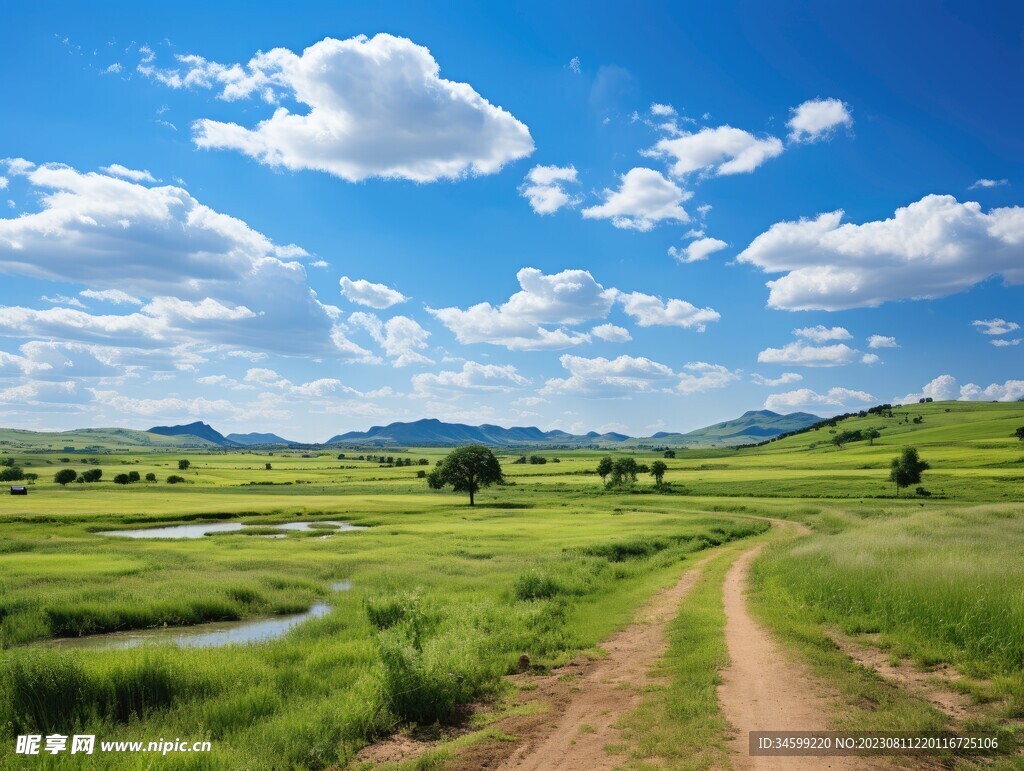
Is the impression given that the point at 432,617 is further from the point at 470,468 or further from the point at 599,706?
the point at 470,468

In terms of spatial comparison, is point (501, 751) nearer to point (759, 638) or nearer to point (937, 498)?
point (759, 638)

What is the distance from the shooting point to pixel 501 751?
11.0m

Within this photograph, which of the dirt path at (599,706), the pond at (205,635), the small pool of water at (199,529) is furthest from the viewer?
the small pool of water at (199,529)

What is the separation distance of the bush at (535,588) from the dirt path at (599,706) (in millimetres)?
5669

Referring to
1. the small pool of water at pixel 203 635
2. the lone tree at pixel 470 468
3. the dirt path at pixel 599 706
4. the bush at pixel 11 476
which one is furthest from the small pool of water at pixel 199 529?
the bush at pixel 11 476

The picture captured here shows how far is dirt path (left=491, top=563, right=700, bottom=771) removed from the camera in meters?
10.5

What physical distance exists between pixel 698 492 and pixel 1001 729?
90.7 meters

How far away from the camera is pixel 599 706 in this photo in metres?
13.0

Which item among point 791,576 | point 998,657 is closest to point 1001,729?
point 998,657

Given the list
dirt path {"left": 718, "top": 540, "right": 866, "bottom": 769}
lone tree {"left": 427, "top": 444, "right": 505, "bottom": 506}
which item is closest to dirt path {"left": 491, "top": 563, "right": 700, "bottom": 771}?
dirt path {"left": 718, "top": 540, "right": 866, "bottom": 769}

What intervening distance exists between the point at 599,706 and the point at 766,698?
3586 millimetres

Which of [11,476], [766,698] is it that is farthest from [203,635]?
[11,476]

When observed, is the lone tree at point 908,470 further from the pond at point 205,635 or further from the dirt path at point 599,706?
the pond at point 205,635

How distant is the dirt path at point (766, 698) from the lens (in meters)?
9.66
